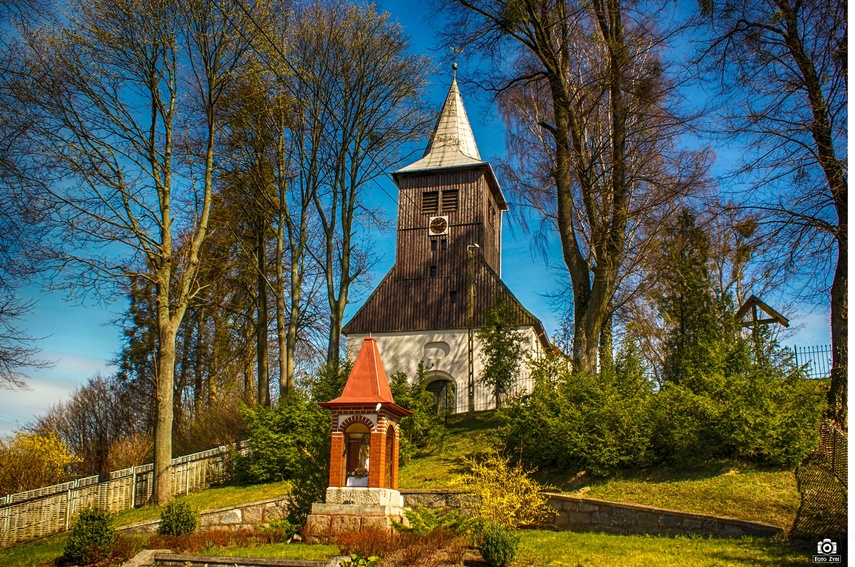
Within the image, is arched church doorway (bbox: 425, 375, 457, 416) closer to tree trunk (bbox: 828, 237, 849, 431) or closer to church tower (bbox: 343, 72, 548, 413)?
church tower (bbox: 343, 72, 548, 413)

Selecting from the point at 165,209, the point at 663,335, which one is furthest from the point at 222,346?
the point at 663,335

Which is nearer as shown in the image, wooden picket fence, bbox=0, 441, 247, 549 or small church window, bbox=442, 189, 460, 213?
wooden picket fence, bbox=0, 441, 247, 549

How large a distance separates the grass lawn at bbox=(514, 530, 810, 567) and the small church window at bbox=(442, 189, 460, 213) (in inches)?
923

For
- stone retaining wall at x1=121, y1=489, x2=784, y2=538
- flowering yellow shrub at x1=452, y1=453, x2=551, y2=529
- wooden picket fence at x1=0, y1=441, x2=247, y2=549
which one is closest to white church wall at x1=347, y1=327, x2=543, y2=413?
wooden picket fence at x1=0, y1=441, x2=247, y2=549

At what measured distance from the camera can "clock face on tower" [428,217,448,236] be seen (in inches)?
1278

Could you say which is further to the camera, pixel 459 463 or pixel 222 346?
pixel 222 346

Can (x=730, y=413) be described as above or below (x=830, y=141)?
below

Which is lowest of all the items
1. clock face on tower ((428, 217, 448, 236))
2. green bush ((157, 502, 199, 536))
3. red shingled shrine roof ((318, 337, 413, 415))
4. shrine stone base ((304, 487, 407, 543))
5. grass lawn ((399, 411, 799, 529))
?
green bush ((157, 502, 199, 536))

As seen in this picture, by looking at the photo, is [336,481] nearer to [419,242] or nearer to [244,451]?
[244,451]

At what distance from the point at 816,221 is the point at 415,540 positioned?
28.0 feet

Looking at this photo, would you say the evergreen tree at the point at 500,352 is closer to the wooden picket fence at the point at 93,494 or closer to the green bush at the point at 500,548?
the wooden picket fence at the point at 93,494

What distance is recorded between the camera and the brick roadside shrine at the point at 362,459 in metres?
11.8

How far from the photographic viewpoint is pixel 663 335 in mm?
28719

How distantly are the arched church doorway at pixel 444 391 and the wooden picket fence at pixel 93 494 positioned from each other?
35.1 ft
